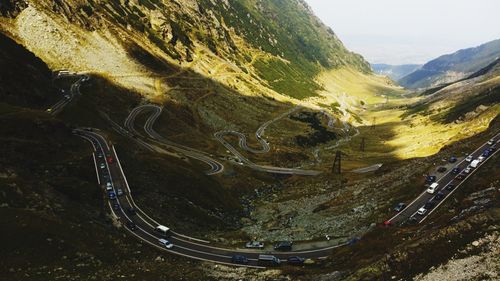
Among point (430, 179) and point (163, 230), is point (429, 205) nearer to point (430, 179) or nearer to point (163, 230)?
point (430, 179)

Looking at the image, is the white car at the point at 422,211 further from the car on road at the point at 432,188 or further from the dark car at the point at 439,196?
the car on road at the point at 432,188

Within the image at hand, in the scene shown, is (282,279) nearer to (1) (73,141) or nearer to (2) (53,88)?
(1) (73,141)

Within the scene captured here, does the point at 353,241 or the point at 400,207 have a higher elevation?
the point at 400,207

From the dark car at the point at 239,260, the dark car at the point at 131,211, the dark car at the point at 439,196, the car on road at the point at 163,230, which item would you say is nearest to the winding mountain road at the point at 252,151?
the dark car at the point at 439,196

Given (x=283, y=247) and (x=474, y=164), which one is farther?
(x=474, y=164)

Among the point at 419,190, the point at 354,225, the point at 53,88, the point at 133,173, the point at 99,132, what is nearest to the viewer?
the point at 354,225

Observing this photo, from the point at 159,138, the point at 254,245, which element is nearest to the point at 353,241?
the point at 254,245

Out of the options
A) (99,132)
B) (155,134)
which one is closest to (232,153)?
(155,134)

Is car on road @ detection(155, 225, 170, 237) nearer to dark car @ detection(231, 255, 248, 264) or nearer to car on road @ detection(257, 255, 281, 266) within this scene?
dark car @ detection(231, 255, 248, 264)

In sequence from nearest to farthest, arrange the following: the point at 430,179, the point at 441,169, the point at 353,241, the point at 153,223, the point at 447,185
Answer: the point at 353,241
the point at 153,223
the point at 447,185
the point at 430,179
the point at 441,169

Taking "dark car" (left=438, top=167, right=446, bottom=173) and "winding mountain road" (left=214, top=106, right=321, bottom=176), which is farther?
"winding mountain road" (left=214, top=106, right=321, bottom=176)

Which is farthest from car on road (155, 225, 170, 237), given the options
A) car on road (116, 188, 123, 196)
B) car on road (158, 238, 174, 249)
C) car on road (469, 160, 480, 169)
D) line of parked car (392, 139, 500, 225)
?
car on road (469, 160, 480, 169)
